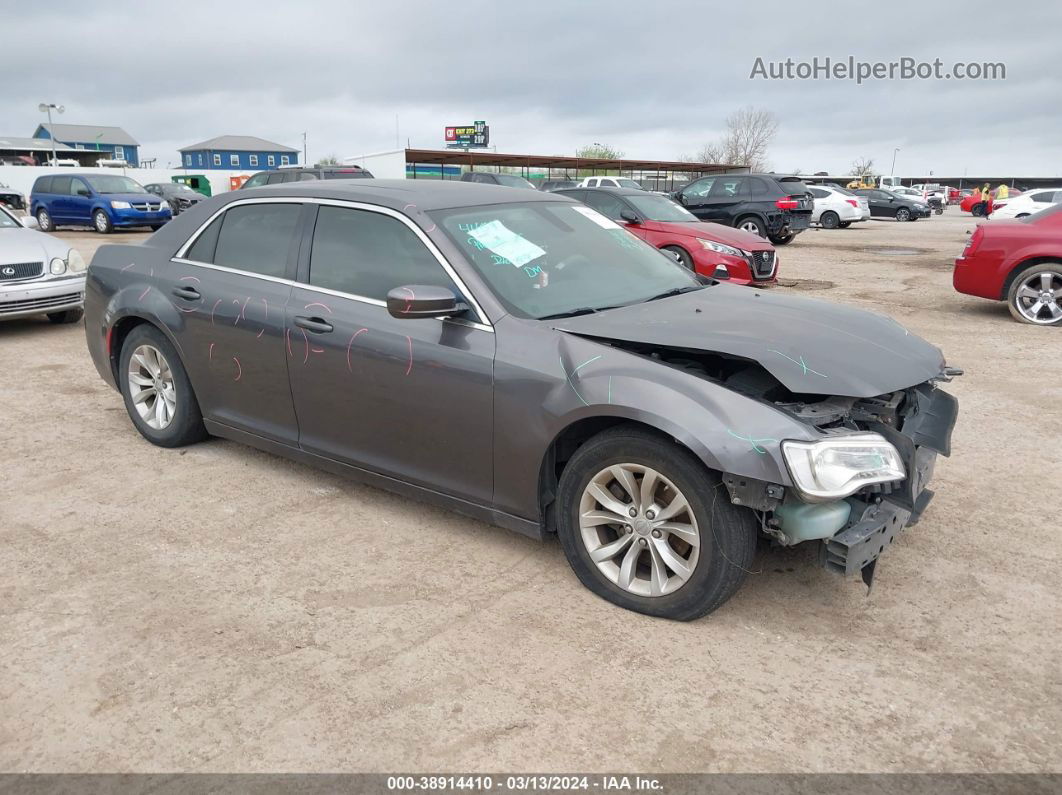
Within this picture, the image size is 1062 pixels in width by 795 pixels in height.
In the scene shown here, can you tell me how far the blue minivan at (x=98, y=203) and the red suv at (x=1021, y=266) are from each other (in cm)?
2028

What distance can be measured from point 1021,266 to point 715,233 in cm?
364

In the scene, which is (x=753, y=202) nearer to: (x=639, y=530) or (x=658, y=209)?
(x=658, y=209)

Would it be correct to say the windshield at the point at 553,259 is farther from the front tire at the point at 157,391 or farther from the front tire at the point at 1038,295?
the front tire at the point at 1038,295

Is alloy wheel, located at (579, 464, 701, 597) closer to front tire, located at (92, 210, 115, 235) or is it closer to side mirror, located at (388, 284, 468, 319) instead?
side mirror, located at (388, 284, 468, 319)

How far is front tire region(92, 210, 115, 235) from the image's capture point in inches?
870

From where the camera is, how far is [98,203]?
22078mm

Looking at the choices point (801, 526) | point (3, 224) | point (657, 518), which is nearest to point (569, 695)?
point (657, 518)

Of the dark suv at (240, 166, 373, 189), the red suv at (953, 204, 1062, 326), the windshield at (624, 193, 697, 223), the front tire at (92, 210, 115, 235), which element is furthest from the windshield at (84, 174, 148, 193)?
the red suv at (953, 204, 1062, 326)

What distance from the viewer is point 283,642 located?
3.05 m

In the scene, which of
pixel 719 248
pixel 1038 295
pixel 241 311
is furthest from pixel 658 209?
pixel 241 311

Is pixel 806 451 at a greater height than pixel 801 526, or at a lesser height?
greater

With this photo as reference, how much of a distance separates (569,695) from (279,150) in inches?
4163

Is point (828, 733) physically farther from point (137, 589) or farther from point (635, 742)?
point (137, 589)

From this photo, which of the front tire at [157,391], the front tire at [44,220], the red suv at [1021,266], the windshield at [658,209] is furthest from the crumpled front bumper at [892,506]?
the front tire at [44,220]
